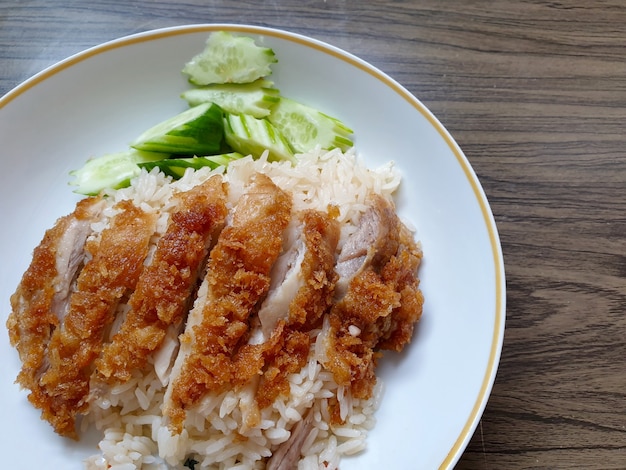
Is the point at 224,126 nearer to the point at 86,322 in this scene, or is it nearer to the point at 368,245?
the point at 368,245

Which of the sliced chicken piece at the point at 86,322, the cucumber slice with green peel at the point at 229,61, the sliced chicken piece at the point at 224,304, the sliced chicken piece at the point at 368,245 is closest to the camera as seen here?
the sliced chicken piece at the point at 224,304

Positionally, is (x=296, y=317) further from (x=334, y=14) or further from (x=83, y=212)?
(x=334, y=14)

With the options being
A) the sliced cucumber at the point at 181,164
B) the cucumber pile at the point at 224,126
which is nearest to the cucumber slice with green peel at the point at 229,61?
the cucumber pile at the point at 224,126

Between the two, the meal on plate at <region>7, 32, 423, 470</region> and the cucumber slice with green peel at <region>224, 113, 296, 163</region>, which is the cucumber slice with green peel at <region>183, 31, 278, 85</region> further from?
the meal on plate at <region>7, 32, 423, 470</region>

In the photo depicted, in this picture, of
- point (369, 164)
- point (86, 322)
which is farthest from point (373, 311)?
point (86, 322)

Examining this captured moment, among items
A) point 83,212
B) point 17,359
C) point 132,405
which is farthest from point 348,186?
point 17,359

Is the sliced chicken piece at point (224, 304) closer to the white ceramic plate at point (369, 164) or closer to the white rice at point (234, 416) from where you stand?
the white rice at point (234, 416)

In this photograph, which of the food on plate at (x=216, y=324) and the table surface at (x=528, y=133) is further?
the table surface at (x=528, y=133)

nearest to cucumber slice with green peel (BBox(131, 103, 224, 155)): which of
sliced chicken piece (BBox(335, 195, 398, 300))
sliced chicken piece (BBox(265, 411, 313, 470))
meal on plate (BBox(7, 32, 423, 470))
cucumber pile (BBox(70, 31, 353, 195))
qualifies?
cucumber pile (BBox(70, 31, 353, 195))
